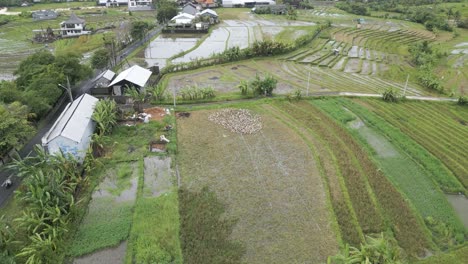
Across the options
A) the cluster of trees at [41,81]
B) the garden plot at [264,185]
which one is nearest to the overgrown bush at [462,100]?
the garden plot at [264,185]

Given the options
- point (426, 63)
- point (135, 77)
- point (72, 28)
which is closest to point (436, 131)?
point (426, 63)

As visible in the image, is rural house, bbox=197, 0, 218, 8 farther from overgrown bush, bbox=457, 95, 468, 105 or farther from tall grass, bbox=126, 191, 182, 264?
tall grass, bbox=126, 191, 182, 264

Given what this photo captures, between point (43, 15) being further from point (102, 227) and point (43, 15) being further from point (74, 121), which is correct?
point (102, 227)

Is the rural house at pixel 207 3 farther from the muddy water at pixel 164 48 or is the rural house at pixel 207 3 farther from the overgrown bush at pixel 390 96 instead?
the overgrown bush at pixel 390 96

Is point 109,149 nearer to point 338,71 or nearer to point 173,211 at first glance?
point 173,211

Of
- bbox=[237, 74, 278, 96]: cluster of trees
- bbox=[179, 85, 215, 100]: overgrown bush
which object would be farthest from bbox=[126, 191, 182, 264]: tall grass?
bbox=[237, 74, 278, 96]: cluster of trees

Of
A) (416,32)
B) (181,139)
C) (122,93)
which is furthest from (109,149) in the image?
(416,32)
